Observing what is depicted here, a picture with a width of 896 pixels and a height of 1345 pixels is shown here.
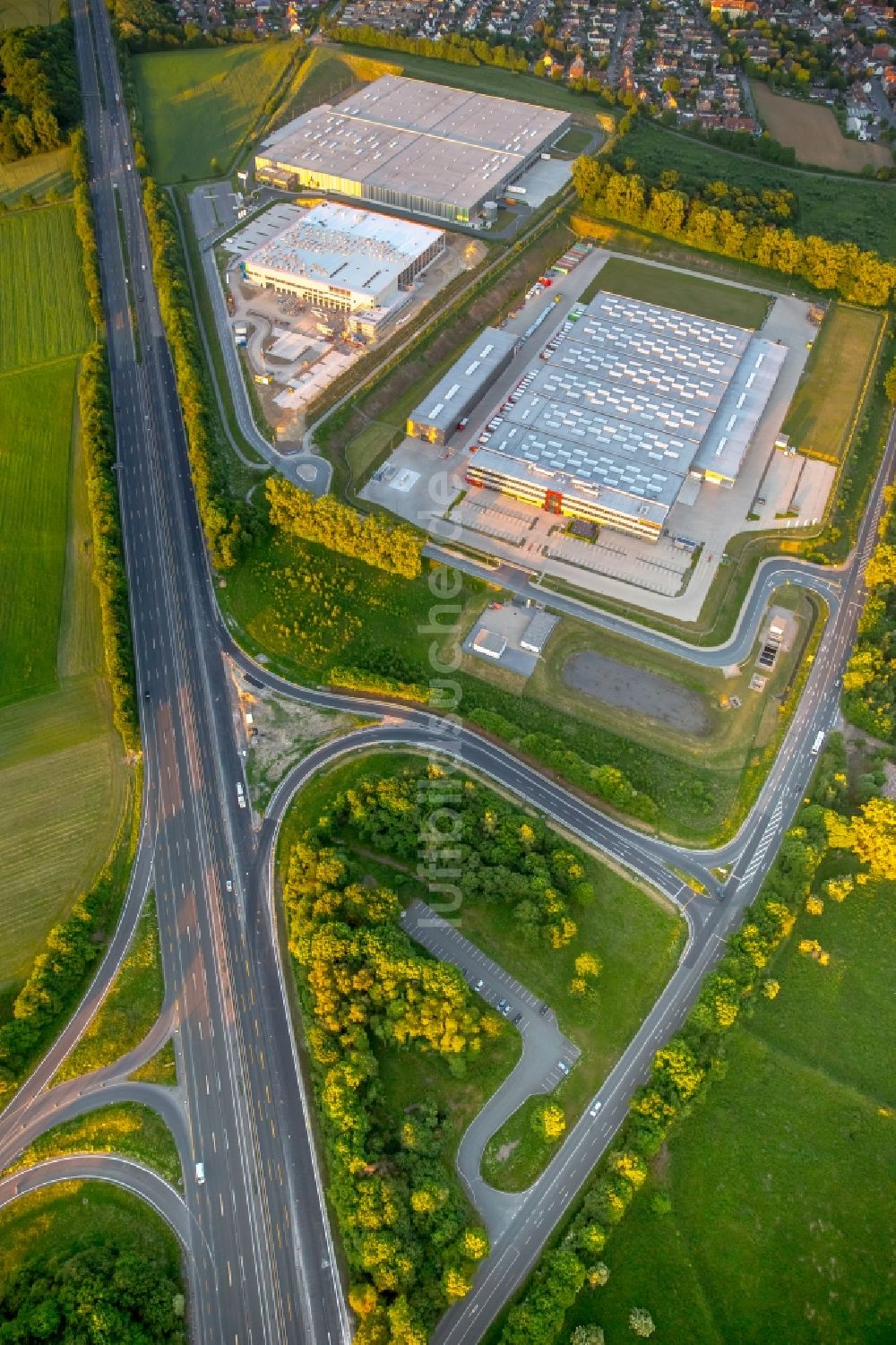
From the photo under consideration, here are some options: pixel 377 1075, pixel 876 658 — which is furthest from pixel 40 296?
pixel 876 658

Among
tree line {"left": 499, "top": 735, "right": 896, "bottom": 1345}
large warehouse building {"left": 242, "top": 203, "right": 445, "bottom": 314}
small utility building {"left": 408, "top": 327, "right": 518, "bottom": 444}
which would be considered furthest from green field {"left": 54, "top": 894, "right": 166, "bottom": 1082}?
large warehouse building {"left": 242, "top": 203, "right": 445, "bottom": 314}

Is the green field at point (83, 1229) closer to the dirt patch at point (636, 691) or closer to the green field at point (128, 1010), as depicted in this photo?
the green field at point (128, 1010)

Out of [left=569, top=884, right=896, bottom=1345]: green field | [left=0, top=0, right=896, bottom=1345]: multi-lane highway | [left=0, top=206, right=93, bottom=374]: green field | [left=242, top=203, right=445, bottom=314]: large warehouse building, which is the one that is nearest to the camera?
[left=0, top=0, right=896, bottom=1345]: multi-lane highway

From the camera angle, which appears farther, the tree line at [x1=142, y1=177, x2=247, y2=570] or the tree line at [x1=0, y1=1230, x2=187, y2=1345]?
the tree line at [x1=142, y1=177, x2=247, y2=570]

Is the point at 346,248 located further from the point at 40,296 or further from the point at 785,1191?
the point at 785,1191

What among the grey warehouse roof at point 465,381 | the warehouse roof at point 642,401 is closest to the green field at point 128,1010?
the warehouse roof at point 642,401

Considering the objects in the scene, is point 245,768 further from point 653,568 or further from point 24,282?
point 24,282

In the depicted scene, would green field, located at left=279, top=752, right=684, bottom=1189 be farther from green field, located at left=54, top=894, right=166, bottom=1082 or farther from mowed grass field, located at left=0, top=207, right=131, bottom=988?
mowed grass field, located at left=0, top=207, right=131, bottom=988
